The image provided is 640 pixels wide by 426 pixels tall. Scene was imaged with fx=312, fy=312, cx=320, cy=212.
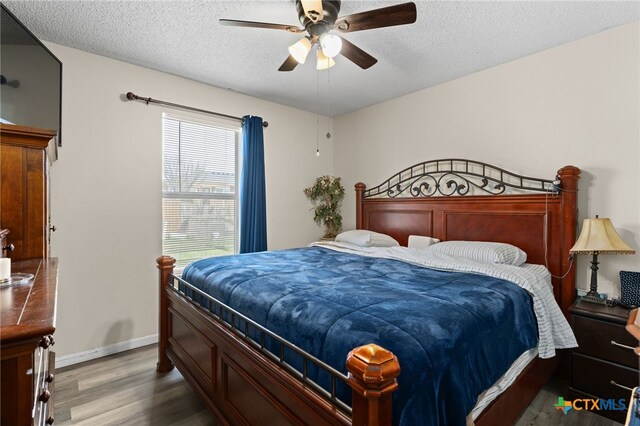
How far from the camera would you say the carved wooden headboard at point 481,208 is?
98.3 inches

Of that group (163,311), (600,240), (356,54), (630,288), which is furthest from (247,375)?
(630,288)

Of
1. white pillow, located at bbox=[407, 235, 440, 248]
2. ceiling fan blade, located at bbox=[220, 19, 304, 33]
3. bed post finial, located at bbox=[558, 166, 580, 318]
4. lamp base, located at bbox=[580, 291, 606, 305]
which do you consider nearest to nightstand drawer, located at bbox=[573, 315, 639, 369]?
lamp base, located at bbox=[580, 291, 606, 305]

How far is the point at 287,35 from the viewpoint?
253cm

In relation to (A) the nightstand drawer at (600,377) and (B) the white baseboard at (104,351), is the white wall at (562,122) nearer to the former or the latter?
(A) the nightstand drawer at (600,377)

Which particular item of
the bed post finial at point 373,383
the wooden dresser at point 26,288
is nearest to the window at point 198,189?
the wooden dresser at point 26,288

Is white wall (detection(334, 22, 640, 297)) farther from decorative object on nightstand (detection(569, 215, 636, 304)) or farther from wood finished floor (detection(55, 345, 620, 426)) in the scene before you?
wood finished floor (detection(55, 345, 620, 426))

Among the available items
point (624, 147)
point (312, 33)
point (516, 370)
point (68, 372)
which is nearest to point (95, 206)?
point (68, 372)

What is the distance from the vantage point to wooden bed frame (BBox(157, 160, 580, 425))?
3.53 ft

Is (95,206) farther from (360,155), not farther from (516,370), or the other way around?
(516,370)

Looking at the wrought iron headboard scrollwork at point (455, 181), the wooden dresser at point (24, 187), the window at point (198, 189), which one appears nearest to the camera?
the wooden dresser at point (24, 187)

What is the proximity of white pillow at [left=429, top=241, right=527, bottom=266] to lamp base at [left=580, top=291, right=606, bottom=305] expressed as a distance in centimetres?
45

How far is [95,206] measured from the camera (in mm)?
2895

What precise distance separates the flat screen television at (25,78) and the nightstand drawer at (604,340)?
3.86m

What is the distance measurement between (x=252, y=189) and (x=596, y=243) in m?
3.20
